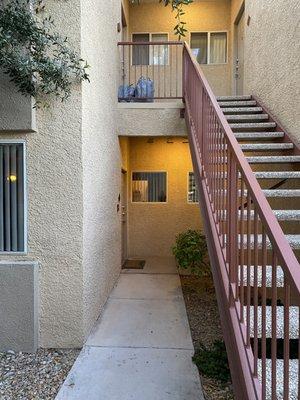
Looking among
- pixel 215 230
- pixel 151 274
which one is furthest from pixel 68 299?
pixel 151 274

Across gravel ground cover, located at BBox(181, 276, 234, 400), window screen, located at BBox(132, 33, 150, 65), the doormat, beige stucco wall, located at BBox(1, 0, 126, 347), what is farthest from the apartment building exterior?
window screen, located at BBox(132, 33, 150, 65)

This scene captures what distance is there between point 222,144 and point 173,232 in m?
5.52

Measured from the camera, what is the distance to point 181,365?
3.35 metres

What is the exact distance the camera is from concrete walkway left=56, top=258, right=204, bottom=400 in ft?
9.62

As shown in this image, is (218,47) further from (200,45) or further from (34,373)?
(34,373)

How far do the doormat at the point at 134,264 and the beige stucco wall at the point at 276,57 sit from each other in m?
4.13

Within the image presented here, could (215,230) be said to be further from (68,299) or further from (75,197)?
(68,299)

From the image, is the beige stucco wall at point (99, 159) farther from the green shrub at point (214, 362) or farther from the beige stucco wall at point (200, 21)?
the beige stucco wall at point (200, 21)

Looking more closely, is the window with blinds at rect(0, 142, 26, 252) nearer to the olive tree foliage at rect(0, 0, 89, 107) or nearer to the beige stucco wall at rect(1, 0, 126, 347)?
the beige stucco wall at rect(1, 0, 126, 347)

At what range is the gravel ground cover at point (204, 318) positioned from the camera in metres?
2.97

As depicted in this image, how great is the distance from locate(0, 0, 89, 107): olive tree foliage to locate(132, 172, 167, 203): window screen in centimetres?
450

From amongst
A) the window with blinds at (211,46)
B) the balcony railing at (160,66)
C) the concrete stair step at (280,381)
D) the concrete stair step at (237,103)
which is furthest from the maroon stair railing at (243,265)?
the window with blinds at (211,46)

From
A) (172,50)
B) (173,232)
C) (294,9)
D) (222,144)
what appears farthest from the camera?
(172,50)

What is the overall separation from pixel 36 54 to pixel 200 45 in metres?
6.84
